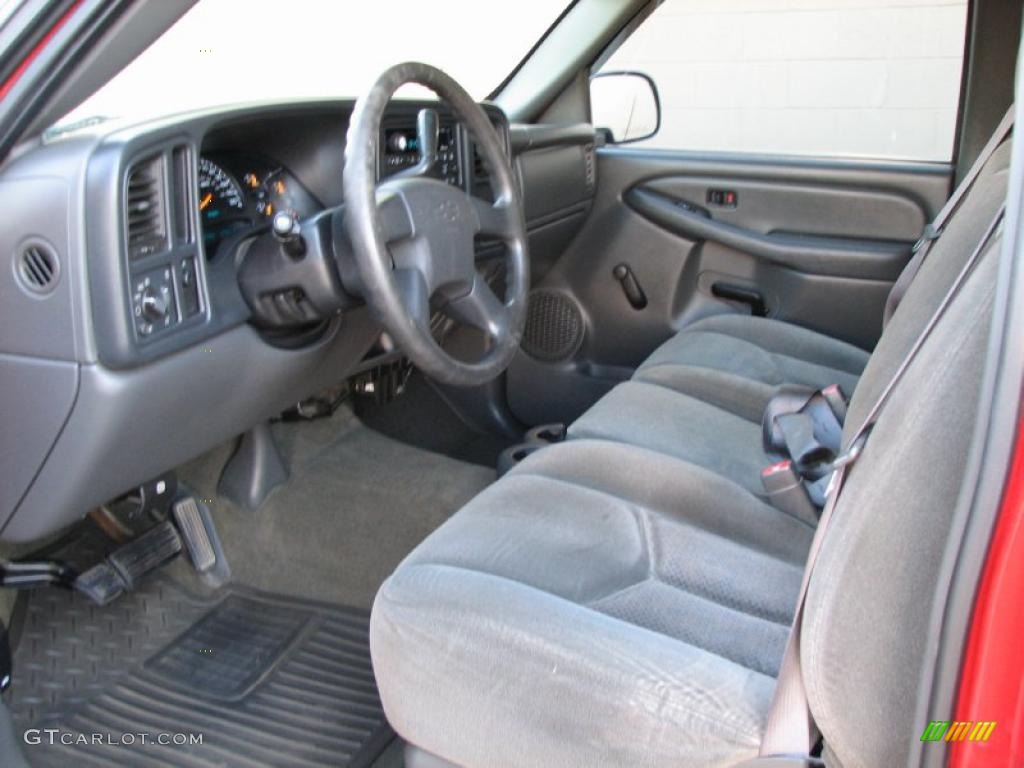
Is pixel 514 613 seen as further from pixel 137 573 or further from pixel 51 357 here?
pixel 137 573

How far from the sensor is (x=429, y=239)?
4.94ft

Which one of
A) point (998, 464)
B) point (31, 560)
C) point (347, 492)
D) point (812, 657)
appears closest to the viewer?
point (998, 464)

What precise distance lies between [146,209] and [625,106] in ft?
5.35

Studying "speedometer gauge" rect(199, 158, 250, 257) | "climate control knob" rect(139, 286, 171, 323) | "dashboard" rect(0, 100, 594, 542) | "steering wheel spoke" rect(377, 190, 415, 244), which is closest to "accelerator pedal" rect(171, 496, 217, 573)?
"dashboard" rect(0, 100, 594, 542)

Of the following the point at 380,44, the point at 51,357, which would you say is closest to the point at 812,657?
the point at 51,357

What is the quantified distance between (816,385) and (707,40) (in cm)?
150

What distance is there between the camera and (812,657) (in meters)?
0.89

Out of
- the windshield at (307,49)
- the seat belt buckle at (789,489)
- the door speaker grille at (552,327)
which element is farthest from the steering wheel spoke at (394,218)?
the door speaker grille at (552,327)

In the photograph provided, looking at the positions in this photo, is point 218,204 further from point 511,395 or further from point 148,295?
point 511,395

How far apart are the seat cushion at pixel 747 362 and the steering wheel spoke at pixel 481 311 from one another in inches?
16.8

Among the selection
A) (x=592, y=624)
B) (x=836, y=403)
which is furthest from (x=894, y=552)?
(x=836, y=403)

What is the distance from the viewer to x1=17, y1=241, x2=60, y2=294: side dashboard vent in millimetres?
1259

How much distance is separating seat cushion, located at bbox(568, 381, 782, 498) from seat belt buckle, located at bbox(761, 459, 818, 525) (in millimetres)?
152

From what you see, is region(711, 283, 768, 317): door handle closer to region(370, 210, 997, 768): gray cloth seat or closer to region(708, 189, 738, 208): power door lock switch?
region(708, 189, 738, 208): power door lock switch
